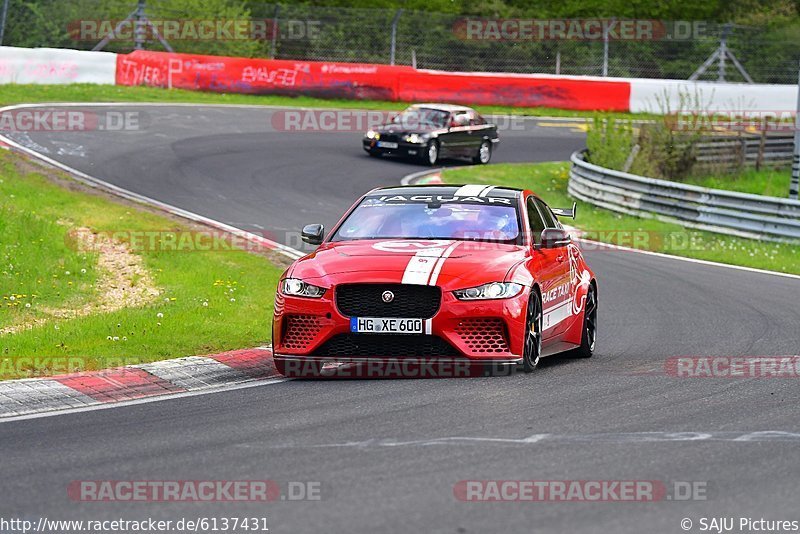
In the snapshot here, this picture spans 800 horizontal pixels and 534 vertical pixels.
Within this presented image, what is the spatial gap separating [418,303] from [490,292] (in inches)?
21.1

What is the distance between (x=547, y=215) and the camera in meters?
11.9

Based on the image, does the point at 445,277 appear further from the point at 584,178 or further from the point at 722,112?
the point at 722,112

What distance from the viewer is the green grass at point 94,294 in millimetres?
10797

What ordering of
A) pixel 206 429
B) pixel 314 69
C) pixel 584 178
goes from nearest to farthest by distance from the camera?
pixel 206 429, pixel 584 178, pixel 314 69

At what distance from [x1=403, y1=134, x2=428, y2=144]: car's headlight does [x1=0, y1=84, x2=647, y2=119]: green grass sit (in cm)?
438

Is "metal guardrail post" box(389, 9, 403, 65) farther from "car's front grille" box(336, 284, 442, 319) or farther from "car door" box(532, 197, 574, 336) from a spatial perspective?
"car's front grille" box(336, 284, 442, 319)

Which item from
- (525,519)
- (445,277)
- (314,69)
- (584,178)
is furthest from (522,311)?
(314,69)

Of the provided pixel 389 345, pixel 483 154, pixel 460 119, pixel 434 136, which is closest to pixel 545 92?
pixel 483 154

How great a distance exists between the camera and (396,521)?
224 inches

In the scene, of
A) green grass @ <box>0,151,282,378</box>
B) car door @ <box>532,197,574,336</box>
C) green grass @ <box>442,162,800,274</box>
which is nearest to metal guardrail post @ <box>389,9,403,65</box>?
green grass @ <box>442,162,800,274</box>

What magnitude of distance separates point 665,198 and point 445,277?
15322 mm

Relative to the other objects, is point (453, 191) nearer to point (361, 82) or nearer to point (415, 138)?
point (415, 138)

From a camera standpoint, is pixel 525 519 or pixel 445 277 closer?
pixel 525 519

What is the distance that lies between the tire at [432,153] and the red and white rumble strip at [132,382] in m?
19.0
